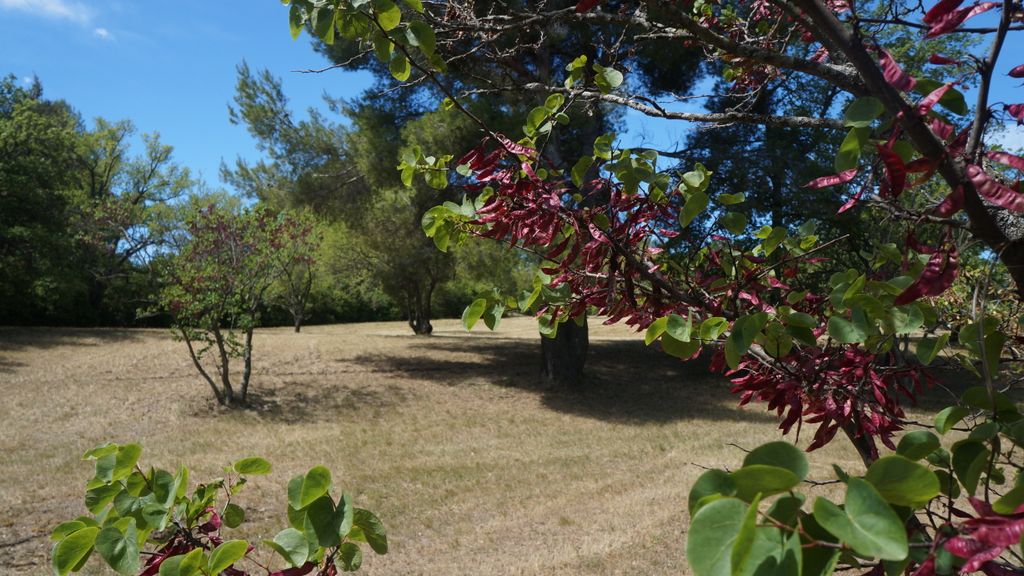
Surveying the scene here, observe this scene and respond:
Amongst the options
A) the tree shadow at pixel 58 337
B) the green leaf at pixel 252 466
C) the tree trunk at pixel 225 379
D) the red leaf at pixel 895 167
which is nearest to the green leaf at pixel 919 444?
the red leaf at pixel 895 167

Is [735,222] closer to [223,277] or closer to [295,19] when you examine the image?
[295,19]

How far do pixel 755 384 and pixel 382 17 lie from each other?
964 millimetres

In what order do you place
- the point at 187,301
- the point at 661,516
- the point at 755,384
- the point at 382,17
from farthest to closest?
the point at 187,301 < the point at 661,516 < the point at 755,384 < the point at 382,17

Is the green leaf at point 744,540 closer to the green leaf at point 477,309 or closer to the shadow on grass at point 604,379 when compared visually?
the green leaf at point 477,309

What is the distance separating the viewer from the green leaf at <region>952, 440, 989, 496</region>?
25.1 inches

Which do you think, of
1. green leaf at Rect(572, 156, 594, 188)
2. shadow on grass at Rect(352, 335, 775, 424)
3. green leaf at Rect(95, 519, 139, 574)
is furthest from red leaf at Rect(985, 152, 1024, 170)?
shadow on grass at Rect(352, 335, 775, 424)

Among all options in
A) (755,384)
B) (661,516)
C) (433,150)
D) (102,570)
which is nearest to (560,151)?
(433,150)

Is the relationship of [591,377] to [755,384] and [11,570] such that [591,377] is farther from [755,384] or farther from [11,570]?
[755,384]

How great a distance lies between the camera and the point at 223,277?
8875 mm

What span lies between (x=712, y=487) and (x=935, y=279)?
42cm

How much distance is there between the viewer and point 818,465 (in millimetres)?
6383

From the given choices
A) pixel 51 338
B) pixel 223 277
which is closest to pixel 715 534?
pixel 223 277

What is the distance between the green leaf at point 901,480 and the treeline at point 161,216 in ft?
32.5

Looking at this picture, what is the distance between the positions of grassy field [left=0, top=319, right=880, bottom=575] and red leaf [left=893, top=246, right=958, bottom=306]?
1.22 m
